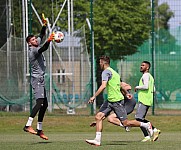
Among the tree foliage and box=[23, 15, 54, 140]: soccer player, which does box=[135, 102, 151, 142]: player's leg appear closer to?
box=[23, 15, 54, 140]: soccer player

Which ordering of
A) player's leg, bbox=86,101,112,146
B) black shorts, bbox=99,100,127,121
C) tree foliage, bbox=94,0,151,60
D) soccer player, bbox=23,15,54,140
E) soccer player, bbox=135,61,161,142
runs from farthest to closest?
tree foliage, bbox=94,0,151,60 < soccer player, bbox=135,61,161,142 < soccer player, bbox=23,15,54,140 < black shorts, bbox=99,100,127,121 < player's leg, bbox=86,101,112,146

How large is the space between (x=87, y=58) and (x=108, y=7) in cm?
1599

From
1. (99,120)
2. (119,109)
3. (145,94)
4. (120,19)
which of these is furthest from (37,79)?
(120,19)

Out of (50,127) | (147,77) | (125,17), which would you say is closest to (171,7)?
(50,127)

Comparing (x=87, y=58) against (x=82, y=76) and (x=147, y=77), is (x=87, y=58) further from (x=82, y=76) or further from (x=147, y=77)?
(x=147, y=77)

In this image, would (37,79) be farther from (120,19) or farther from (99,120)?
(120,19)

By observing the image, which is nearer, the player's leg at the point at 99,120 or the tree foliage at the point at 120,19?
the player's leg at the point at 99,120

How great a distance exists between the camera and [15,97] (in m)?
25.1

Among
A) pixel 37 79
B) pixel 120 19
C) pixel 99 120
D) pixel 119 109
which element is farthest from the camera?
pixel 120 19

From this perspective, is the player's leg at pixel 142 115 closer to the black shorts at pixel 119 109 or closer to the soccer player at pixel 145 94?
the soccer player at pixel 145 94

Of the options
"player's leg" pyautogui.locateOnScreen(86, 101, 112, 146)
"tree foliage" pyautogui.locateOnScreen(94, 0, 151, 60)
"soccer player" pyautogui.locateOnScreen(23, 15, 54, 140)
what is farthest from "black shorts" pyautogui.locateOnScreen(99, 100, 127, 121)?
"tree foliage" pyautogui.locateOnScreen(94, 0, 151, 60)

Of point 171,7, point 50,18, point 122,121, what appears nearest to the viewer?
point 122,121

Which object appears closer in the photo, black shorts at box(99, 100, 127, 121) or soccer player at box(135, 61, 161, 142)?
black shorts at box(99, 100, 127, 121)

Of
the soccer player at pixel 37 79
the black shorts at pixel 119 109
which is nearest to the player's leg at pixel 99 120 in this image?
the black shorts at pixel 119 109
